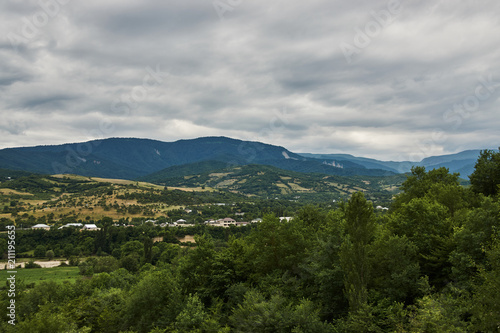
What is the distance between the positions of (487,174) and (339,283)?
33.7 metres

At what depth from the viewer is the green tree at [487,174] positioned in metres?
43.9

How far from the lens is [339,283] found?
29.7m

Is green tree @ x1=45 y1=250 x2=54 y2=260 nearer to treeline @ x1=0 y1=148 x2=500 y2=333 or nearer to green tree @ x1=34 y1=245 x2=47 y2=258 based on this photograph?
green tree @ x1=34 y1=245 x2=47 y2=258

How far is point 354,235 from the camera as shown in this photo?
26969mm

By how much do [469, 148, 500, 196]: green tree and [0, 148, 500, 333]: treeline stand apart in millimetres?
186

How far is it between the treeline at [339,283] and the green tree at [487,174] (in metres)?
0.19

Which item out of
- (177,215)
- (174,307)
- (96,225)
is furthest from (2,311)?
(177,215)

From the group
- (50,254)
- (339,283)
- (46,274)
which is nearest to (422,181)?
(339,283)

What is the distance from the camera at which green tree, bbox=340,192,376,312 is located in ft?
82.1

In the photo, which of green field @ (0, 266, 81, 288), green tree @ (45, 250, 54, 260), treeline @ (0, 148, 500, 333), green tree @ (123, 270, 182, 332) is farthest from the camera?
green tree @ (45, 250, 54, 260)

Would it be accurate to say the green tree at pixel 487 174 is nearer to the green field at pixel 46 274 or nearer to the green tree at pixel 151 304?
the green tree at pixel 151 304

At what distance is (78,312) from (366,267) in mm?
39224

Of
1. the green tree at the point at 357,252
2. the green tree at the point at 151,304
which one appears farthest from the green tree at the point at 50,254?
the green tree at the point at 357,252

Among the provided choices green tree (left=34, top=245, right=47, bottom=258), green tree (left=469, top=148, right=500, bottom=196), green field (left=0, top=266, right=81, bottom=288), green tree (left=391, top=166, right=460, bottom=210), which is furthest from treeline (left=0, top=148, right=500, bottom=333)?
green tree (left=34, top=245, right=47, bottom=258)
